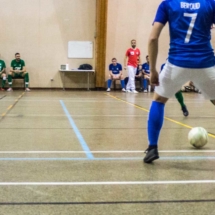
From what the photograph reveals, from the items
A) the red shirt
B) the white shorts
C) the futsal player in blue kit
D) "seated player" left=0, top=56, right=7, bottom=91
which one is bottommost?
"seated player" left=0, top=56, right=7, bottom=91

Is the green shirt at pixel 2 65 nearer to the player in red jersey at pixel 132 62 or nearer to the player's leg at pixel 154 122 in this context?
the player in red jersey at pixel 132 62

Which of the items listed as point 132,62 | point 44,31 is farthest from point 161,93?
point 44,31

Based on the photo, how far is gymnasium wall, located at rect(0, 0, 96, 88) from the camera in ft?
51.6

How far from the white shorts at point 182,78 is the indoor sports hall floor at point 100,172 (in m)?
0.63

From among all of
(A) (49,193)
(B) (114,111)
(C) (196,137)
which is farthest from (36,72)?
(A) (49,193)

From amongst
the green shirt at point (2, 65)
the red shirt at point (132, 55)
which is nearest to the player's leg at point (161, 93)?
the red shirt at point (132, 55)

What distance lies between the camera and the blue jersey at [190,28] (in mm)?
3010

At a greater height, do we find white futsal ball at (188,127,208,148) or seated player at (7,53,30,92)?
white futsal ball at (188,127,208,148)

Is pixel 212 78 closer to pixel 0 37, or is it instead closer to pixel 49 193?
pixel 49 193

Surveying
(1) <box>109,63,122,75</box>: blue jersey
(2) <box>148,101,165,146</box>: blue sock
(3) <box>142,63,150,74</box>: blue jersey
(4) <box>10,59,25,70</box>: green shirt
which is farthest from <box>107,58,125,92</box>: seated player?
(2) <box>148,101,165,146</box>: blue sock

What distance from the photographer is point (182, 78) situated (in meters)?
3.13

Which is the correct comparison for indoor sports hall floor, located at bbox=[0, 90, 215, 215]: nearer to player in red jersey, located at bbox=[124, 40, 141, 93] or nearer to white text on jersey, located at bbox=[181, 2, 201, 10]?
white text on jersey, located at bbox=[181, 2, 201, 10]

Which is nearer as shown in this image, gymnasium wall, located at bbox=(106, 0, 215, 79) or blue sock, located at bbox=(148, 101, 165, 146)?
blue sock, located at bbox=(148, 101, 165, 146)

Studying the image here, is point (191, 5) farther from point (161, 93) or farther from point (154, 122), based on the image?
point (154, 122)
